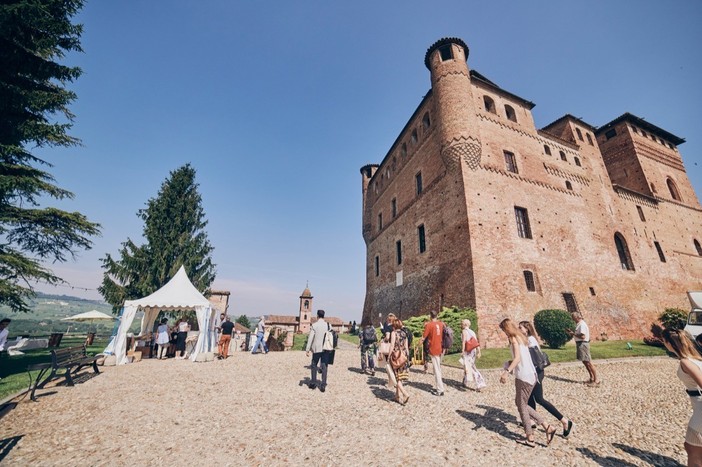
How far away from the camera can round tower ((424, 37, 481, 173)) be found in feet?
50.8

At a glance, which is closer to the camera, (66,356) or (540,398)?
(540,398)

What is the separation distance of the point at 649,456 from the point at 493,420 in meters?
1.91

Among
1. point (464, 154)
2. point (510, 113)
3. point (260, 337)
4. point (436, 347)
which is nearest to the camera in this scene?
point (436, 347)

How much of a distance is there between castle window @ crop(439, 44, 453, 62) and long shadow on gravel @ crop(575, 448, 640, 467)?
1993 cm

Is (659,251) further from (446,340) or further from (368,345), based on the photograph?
(368,345)

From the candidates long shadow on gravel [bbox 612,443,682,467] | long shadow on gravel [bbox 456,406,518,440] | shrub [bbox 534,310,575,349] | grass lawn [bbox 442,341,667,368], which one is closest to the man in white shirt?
long shadow on gravel [bbox 456,406,518,440]

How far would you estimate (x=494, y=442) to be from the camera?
12.9 feet

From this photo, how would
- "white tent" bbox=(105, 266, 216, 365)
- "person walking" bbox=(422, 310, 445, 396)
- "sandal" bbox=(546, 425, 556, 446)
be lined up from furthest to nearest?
1. "white tent" bbox=(105, 266, 216, 365)
2. "person walking" bbox=(422, 310, 445, 396)
3. "sandal" bbox=(546, 425, 556, 446)

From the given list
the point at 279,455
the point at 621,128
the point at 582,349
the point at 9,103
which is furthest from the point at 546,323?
the point at 621,128

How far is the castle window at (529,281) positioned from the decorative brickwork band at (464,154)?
6432 mm

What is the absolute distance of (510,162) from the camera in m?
17.1

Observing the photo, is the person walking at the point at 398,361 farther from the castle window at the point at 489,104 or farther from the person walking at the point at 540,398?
the castle window at the point at 489,104

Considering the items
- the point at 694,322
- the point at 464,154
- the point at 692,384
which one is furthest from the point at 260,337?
the point at 694,322

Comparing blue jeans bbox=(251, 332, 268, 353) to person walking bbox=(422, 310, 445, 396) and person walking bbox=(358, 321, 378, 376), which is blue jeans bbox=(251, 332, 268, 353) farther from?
person walking bbox=(422, 310, 445, 396)
